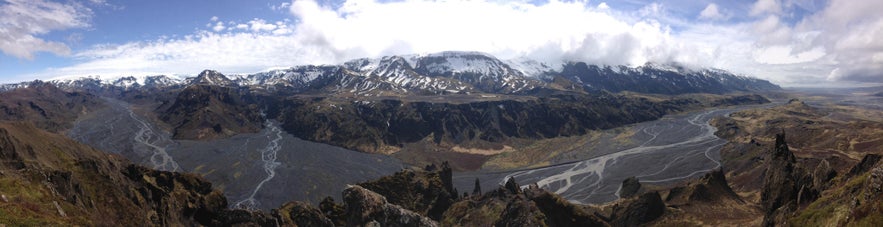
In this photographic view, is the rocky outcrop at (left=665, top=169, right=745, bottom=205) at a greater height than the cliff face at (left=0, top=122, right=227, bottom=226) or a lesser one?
lesser

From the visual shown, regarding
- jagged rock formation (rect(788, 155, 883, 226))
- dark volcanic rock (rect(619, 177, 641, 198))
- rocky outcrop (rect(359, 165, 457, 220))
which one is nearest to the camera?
jagged rock formation (rect(788, 155, 883, 226))

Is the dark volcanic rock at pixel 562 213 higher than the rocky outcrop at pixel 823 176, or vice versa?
the rocky outcrop at pixel 823 176

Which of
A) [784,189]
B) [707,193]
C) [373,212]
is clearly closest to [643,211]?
[707,193]

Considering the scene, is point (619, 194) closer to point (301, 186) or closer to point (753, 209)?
point (753, 209)

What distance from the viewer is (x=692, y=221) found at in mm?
92812

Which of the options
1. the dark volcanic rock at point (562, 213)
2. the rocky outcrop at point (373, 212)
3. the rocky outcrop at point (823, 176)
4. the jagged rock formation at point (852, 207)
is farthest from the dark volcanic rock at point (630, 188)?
the rocky outcrop at point (373, 212)

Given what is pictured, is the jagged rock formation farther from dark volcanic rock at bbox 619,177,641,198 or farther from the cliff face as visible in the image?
dark volcanic rock at bbox 619,177,641,198

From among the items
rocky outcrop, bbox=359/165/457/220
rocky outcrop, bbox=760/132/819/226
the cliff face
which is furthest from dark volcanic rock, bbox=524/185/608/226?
the cliff face

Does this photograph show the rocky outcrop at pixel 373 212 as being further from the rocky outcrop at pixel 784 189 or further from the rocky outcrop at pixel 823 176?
the rocky outcrop at pixel 823 176

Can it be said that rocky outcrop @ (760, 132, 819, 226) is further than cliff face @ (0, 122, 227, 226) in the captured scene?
Yes

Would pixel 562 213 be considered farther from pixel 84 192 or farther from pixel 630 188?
pixel 630 188

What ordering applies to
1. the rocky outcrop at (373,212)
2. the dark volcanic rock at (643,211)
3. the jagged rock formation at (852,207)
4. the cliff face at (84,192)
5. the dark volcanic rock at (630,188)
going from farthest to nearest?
the dark volcanic rock at (630,188)
the dark volcanic rock at (643,211)
the rocky outcrop at (373,212)
the cliff face at (84,192)
the jagged rock formation at (852,207)

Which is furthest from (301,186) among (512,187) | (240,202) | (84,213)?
(84,213)

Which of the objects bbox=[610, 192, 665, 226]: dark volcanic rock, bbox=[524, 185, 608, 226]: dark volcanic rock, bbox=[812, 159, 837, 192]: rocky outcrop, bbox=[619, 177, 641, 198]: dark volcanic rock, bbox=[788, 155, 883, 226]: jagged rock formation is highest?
bbox=[788, 155, 883, 226]: jagged rock formation
